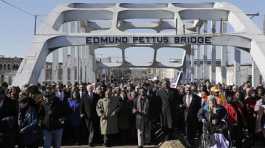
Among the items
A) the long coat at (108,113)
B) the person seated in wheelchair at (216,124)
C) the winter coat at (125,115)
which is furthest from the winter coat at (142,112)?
the person seated in wheelchair at (216,124)

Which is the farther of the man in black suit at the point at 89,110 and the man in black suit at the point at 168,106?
the man in black suit at the point at 89,110

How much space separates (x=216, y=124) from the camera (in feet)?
42.6

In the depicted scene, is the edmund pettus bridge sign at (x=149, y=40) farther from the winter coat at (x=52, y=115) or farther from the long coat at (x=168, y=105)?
the winter coat at (x=52, y=115)

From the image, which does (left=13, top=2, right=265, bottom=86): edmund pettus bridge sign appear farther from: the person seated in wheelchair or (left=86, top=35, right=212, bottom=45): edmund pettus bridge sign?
the person seated in wheelchair

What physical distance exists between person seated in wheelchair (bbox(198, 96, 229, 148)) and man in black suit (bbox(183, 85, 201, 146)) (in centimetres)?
285

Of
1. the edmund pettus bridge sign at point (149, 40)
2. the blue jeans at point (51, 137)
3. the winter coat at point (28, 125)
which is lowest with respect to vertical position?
the blue jeans at point (51, 137)

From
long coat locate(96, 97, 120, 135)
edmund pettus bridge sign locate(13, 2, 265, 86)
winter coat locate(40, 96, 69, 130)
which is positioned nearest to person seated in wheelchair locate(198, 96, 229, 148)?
winter coat locate(40, 96, 69, 130)

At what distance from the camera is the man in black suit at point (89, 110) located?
16.3 m

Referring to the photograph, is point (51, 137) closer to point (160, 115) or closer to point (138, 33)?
point (160, 115)

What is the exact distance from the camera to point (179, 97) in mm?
16156

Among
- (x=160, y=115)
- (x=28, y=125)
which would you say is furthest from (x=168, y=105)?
(x=28, y=125)

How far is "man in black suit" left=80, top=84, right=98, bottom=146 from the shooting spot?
1628cm

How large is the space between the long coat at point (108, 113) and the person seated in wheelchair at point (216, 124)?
3718mm

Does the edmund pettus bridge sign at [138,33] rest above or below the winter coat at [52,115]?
above
